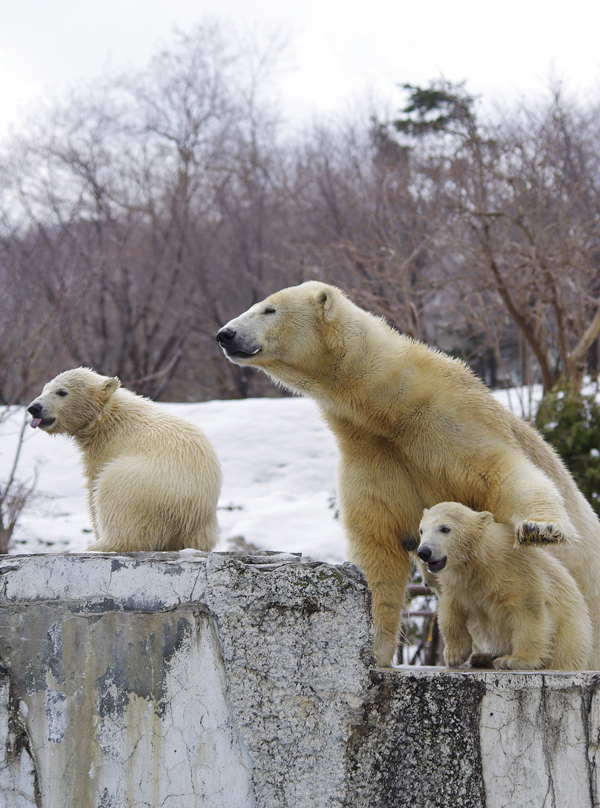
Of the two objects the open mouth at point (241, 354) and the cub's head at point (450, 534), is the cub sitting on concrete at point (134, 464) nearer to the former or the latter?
the open mouth at point (241, 354)

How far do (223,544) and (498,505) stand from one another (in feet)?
20.4

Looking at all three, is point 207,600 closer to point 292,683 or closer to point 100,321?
point 292,683

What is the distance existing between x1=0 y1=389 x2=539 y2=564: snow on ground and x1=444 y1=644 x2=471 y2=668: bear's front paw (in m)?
A: 4.59

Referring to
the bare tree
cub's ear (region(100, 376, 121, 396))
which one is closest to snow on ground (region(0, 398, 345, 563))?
the bare tree

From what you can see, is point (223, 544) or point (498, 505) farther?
point (223, 544)

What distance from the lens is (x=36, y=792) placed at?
2.13 meters

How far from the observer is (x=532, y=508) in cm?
230

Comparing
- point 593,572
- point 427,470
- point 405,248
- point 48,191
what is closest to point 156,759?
point 427,470

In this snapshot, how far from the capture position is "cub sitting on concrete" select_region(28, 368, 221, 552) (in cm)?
265

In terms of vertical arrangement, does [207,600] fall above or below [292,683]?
above

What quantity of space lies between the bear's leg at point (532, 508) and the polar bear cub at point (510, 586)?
83 millimetres

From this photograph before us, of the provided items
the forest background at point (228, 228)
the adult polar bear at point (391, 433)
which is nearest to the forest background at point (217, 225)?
the forest background at point (228, 228)

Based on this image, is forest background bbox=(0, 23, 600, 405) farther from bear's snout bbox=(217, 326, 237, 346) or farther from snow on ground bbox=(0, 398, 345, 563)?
bear's snout bbox=(217, 326, 237, 346)

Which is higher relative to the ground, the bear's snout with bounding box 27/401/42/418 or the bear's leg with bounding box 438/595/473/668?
the bear's snout with bounding box 27/401/42/418
